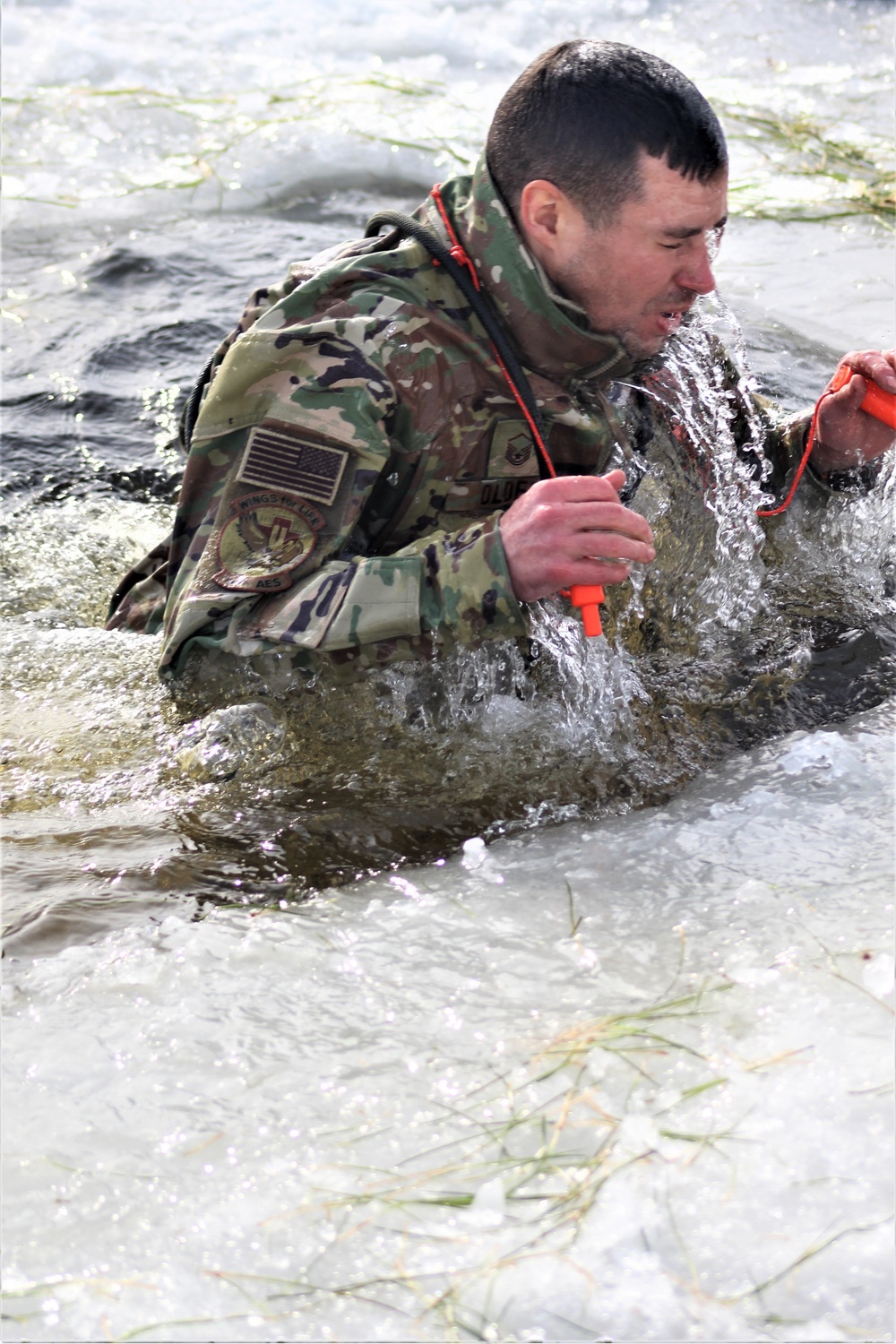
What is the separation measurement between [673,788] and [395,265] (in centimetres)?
116

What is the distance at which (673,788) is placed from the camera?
2.50m

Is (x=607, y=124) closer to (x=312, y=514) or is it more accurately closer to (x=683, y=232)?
(x=683, y=232)

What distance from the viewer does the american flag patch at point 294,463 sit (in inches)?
95.3

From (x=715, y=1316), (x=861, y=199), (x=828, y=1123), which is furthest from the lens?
(x=861, y=199)

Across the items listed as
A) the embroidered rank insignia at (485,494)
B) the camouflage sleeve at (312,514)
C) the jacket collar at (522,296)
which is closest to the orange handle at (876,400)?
the jacket collar at (522,296)

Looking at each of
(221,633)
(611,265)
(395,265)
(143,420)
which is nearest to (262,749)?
(221,633)

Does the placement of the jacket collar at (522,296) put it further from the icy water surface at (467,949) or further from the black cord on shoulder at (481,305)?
the icy water surface at (467,949)

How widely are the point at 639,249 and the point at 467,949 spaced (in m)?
1.35

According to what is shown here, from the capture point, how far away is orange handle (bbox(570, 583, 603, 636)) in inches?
87.0

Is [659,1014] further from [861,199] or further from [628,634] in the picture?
[861,199]

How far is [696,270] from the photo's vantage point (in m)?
2.52

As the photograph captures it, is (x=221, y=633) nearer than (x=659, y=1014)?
No

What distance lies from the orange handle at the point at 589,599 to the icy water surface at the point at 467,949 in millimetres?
393

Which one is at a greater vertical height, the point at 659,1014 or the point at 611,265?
the point at 611,265
